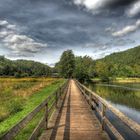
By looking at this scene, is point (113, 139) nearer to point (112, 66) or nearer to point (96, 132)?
point (96, 132)

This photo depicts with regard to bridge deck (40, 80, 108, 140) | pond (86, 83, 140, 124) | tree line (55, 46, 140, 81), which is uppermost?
tree line (55, 46, 140, 81)

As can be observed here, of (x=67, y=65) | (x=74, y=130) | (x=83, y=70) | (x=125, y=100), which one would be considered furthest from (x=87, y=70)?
(x=74, y=130)

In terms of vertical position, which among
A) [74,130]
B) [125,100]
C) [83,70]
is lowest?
[125,100]

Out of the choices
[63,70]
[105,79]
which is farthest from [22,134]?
[105,79]

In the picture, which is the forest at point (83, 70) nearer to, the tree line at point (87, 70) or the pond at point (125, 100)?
the tree line at point (87, 70)

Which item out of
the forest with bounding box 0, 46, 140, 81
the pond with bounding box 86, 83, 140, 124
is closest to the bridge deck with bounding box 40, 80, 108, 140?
the pond with bounding box 86, 83, 140, 124

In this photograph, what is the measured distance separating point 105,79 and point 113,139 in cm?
10412

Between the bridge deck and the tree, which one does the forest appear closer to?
the tree

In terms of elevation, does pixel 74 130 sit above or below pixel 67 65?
below

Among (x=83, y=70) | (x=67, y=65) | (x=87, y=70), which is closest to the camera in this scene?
(x=67, y=65)

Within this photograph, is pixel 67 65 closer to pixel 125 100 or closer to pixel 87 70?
pixel 87 70

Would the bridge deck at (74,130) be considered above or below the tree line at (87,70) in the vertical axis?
below

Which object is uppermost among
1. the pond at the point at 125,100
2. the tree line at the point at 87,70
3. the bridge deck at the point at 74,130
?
the tree line at the point at 87,70

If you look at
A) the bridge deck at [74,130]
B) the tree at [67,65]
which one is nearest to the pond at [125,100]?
the bridge deck at [74,130]
